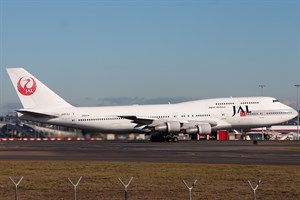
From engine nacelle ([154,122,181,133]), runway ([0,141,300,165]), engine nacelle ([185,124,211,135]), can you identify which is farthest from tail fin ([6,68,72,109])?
runway ([0,141,300,165])

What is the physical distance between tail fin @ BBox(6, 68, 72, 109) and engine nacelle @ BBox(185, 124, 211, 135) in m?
16.5

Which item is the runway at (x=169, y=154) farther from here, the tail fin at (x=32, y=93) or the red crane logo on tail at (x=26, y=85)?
the red crane logo on tail at (x=26, y=85)

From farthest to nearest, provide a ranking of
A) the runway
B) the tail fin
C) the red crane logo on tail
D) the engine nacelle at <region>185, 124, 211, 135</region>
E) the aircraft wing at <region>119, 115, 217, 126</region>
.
Answer: the red crane logo on tail, the tail fin, the engine nacelle at <region>185, 124, 211, 135</region>, the aircraft wing at <region>119, 115, 217, 126</region>, the runway

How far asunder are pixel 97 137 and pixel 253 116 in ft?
67.0

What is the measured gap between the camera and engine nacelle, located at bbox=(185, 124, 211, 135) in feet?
258

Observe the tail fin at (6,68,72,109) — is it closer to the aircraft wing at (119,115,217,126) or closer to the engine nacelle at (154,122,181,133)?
the aircraft wing at (119,115,217,126)

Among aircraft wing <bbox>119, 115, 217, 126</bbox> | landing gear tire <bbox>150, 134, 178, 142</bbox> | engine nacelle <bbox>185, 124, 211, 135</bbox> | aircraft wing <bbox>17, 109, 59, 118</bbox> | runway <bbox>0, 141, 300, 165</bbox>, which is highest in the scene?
aircraft wing <bbox>17, 109, 59, 118</bbox>

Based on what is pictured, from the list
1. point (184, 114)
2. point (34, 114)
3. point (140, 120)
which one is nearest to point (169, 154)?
point (140, 120)

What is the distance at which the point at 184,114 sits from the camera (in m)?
81.0

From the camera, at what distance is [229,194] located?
76.3ft

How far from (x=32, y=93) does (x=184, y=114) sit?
19783 millimetres

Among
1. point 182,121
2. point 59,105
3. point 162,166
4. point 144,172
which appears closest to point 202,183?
point 144,172

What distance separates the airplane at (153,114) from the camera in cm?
7988

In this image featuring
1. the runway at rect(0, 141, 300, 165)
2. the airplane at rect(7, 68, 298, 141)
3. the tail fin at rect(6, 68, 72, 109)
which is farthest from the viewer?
the tail fin at rect(6, 68, 72, 109)
